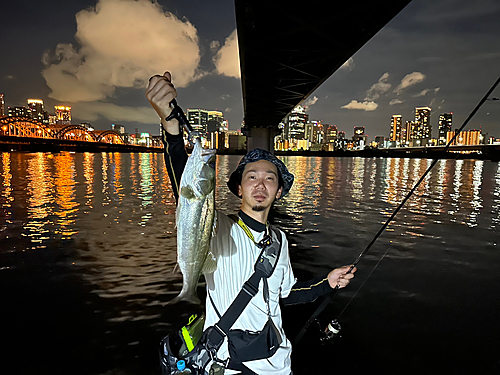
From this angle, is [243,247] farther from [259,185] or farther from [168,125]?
[168,125]

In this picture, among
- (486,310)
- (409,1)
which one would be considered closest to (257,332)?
(486,310)

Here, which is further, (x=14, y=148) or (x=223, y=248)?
(x=14, y=148)

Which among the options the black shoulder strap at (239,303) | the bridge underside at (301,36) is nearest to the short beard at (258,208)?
the black shoulder strap at (239,303)

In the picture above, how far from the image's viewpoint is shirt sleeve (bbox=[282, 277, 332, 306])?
3.47 meters

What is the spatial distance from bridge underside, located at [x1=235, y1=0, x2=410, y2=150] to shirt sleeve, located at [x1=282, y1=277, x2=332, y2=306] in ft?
42.6

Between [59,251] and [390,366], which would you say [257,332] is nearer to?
[390,366]

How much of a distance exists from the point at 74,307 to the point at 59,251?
3953 millimetres

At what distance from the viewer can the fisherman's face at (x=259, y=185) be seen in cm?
305

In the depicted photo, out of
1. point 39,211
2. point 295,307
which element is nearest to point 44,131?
point 39,211

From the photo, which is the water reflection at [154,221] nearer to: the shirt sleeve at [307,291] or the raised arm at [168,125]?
the shirt sleeve at [307,291]

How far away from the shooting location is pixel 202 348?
2.75 metres

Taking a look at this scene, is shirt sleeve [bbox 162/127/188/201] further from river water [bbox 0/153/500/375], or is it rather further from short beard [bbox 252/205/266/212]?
river water [bbox 0/153/500/375]

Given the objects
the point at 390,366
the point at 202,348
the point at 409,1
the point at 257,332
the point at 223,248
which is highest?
the point at 409,1

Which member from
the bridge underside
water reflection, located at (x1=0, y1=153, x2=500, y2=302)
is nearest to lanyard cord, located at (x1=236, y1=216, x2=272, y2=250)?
water reflection, located at (x1=0, y1=153, x2=500, y2=302)
